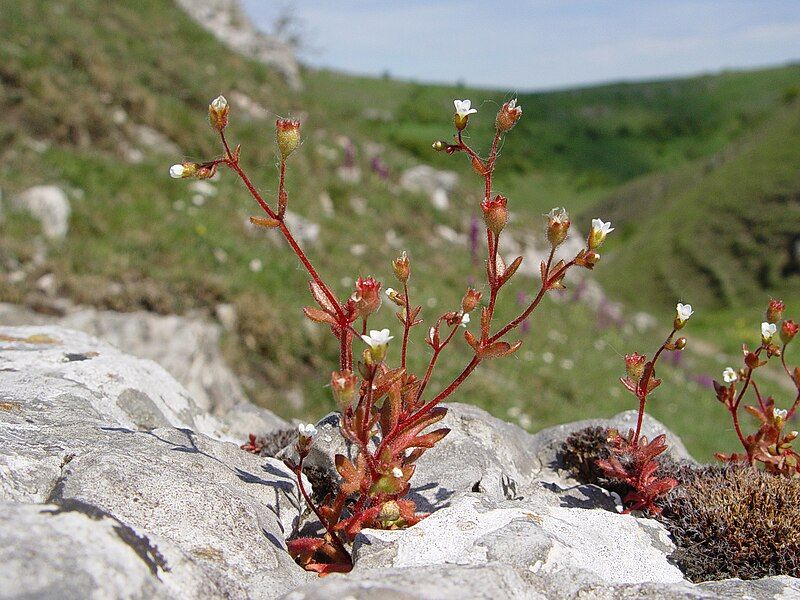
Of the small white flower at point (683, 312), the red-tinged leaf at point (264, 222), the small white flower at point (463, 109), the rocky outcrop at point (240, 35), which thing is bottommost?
the red-tinged leaf at point (264, 222)

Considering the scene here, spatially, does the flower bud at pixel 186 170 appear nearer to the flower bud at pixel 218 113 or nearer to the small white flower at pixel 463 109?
the flower bud at pixel 218 113

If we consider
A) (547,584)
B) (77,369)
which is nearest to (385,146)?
(77,369)

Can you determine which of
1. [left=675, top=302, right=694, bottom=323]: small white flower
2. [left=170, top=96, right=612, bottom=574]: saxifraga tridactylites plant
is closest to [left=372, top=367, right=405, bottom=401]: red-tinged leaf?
[left=170, top=96, right=612, bottom=574]: saxifraga tridactylites plant

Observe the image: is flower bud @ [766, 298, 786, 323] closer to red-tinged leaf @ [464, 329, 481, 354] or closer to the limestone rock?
red-tinged leaf @ [464, 329, 481, 354]

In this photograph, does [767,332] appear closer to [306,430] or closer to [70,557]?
[306,430]

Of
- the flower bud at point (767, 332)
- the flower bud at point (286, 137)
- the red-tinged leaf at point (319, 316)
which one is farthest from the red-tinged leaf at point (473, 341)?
the flower bud at point (767, 332)

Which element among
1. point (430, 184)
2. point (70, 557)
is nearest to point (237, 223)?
point (430, 184)
